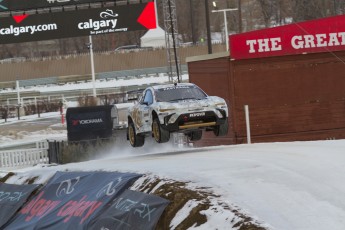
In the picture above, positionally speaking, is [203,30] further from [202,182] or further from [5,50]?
[202,182]

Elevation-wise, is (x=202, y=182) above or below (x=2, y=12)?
below

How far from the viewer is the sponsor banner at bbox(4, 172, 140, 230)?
12.8 meters

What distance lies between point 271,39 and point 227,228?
17639 millimetres

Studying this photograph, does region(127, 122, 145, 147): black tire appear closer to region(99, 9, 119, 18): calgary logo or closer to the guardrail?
region(99, 9, 119, 18): calgary logo

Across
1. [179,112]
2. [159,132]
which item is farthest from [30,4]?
[179,112]

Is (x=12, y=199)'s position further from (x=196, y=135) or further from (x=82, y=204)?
(x=196, y=135)

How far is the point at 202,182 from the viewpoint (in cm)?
1153

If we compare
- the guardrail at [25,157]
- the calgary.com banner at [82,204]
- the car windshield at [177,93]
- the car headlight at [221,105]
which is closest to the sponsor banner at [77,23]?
the guardrail at [25,157]

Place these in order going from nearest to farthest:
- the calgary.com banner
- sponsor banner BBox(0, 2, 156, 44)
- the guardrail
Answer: the calgary.com banner
sponsor banner BBox(0, 2, 156, 44)
the guardrail

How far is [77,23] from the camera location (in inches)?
1087

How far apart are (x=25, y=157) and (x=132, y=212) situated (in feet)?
63.7

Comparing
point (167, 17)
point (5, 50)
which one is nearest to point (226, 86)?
point (167, 17)

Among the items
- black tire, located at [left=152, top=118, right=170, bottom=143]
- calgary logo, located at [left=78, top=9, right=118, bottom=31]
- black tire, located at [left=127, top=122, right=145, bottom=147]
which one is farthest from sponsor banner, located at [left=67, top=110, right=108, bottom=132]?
black tire, located at [left=152, top=118, right=170, bottom=143]

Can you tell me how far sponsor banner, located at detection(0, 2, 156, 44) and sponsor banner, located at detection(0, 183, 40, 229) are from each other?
37.2ft
